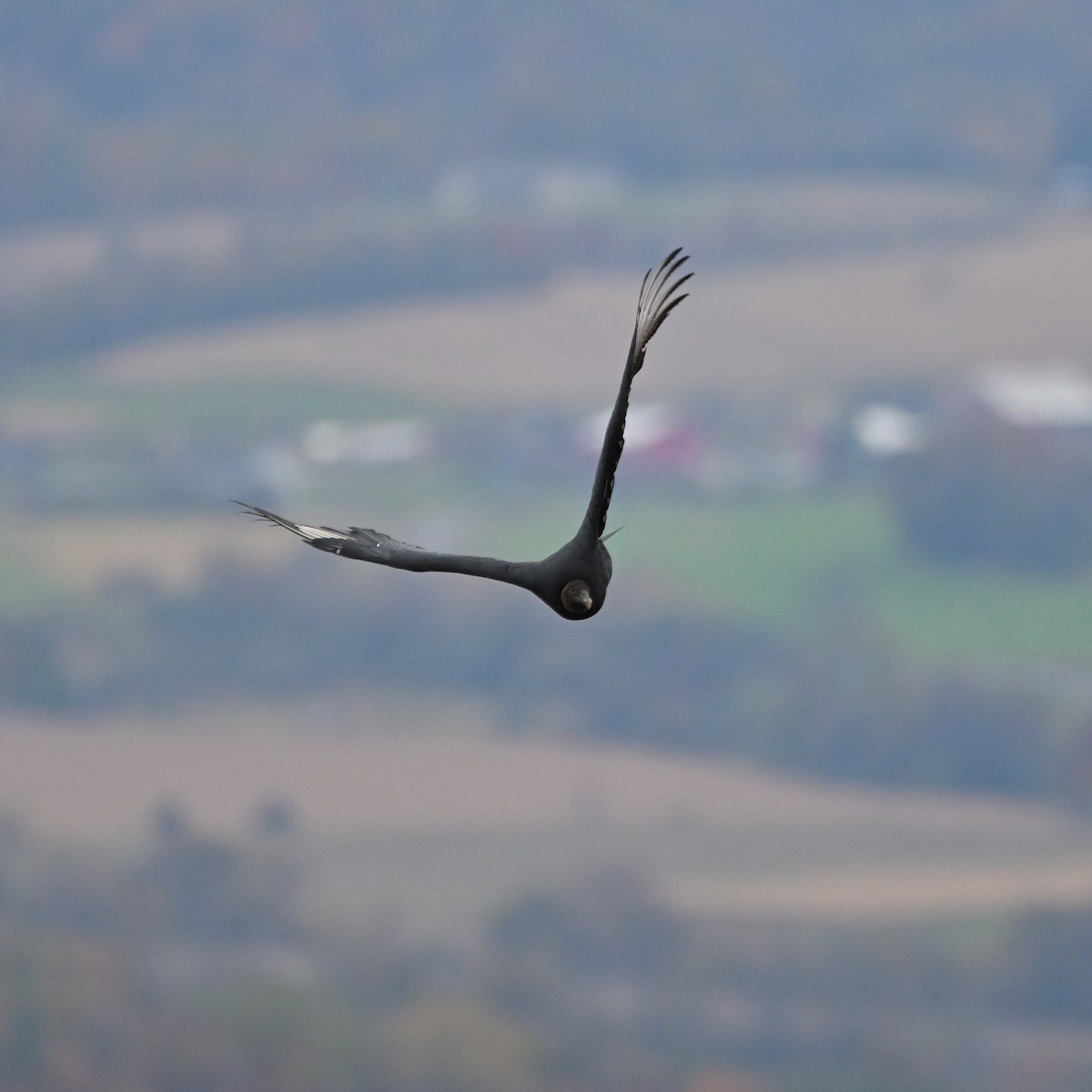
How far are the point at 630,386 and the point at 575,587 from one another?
5.26 feet

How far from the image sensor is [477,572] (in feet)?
67.9

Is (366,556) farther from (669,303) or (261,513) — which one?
(669,303)

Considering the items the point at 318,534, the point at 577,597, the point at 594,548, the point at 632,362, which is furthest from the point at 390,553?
the point at 632,362

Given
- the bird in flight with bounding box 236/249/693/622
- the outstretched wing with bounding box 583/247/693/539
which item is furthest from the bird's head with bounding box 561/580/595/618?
the outstretched wing with bounding box 583/247/693/539

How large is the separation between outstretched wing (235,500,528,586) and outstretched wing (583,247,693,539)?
0.89m

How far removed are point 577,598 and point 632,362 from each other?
5.91 ft

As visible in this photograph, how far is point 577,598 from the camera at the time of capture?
20.1 meters

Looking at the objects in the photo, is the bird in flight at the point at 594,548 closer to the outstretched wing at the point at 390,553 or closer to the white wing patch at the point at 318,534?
the outstretched wing at the point at 390,553

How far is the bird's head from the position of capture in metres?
19.9

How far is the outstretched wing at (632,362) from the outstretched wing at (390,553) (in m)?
0.89

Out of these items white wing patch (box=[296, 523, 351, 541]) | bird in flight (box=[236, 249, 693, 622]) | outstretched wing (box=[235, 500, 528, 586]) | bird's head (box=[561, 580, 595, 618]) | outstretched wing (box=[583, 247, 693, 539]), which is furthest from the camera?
white wing patch (box=[296, 523, 351, 541])

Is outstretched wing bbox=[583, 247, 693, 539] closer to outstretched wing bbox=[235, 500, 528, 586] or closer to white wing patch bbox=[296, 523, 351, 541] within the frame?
outstretched wing bbox=[235, 500, 528, 586]

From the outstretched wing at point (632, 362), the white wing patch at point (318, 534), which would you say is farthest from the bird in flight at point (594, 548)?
the white wing patch at point (318, 534)

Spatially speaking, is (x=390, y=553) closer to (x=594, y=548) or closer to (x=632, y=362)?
(x=594, y=548)
